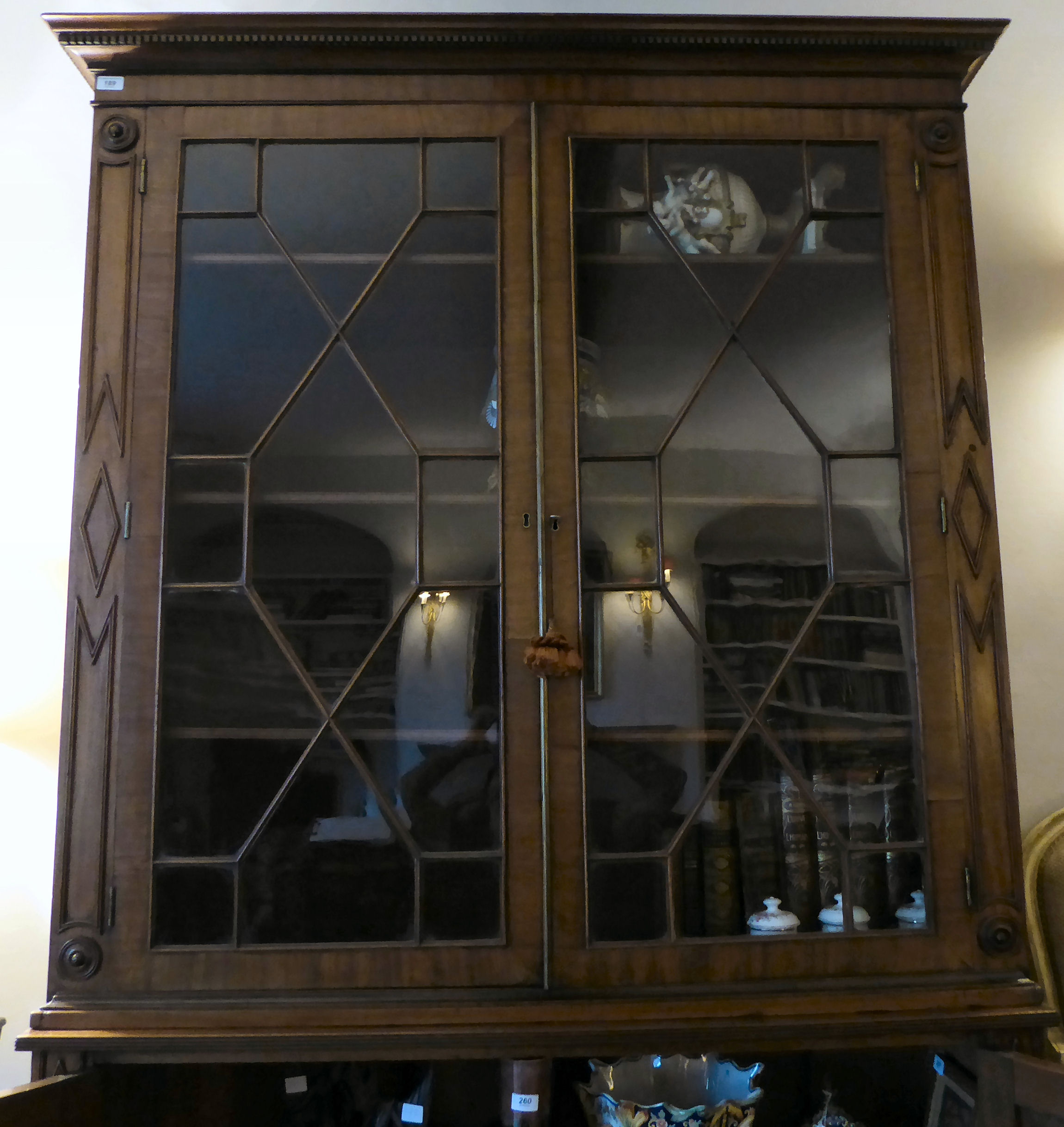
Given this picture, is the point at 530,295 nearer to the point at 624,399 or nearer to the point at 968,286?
the point at 624,399

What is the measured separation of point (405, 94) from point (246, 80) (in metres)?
0.19

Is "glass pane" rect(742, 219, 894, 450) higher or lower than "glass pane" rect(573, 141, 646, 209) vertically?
lower

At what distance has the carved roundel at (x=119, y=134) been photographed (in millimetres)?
1188

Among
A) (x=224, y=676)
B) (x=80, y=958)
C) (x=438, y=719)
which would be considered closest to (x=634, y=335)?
(x=438, y=719)

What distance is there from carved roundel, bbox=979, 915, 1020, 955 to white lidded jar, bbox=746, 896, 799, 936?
0.20 m

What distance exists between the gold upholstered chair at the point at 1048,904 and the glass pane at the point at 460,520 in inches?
33.7

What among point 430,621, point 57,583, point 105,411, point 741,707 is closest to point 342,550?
point 430,621

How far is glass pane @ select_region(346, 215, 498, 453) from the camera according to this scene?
118 centimetres

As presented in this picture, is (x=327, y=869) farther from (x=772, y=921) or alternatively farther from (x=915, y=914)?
(x=915, y=914)

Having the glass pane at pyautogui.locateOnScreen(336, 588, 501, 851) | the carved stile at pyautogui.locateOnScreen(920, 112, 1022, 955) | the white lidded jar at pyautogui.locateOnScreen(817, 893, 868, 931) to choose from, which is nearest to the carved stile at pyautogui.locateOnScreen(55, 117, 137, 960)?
the glass pane at pyautogui.locateOnScreen(336, 588, 501, 851)

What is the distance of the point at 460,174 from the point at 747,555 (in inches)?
22.5

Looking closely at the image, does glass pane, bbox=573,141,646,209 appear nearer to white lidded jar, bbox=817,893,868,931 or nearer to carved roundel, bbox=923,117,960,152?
carved roundel, bbox=923,117,960,152

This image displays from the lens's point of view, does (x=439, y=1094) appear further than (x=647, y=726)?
Yes

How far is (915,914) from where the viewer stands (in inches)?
43.9
